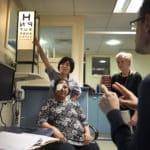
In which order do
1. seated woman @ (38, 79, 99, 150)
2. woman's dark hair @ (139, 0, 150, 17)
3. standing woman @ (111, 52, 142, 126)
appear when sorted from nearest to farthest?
woman's dark hair @ (139, 0, 150, 17) → seated woman @ (38, 79, 99, 150) → standing woman @ (111, 52, 142, 126)

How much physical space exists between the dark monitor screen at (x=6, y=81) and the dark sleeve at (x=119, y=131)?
1578 millimetres

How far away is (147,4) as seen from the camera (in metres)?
0.87

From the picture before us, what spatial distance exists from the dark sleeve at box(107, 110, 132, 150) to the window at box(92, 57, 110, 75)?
7.94m

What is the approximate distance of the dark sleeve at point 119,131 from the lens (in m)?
0.92

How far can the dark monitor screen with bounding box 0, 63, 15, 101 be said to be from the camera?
2434 mm

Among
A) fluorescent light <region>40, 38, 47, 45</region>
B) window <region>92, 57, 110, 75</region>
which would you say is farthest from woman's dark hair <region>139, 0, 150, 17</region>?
window <region>92, 57, 110, 75</region>

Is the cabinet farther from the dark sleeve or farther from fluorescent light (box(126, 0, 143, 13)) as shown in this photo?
the dark sleeve

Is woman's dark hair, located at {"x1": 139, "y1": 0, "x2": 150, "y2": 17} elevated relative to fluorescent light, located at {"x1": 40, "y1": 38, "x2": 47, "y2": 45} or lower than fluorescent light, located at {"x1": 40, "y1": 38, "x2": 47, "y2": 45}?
lower

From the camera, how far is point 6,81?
261 centimetres

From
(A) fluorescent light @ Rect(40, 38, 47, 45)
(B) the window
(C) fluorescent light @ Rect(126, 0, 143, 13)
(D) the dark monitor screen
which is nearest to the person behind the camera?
(D) the dark monitor screen

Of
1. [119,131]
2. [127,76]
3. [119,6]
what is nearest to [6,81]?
[127,76]

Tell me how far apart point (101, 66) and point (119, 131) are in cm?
805

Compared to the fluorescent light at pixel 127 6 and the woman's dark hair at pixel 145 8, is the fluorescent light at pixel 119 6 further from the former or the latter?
the woman's dark hair at pixel 145 8

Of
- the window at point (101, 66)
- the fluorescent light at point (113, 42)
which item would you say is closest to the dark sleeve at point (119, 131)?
the fluorescent light at point (113, 42)
